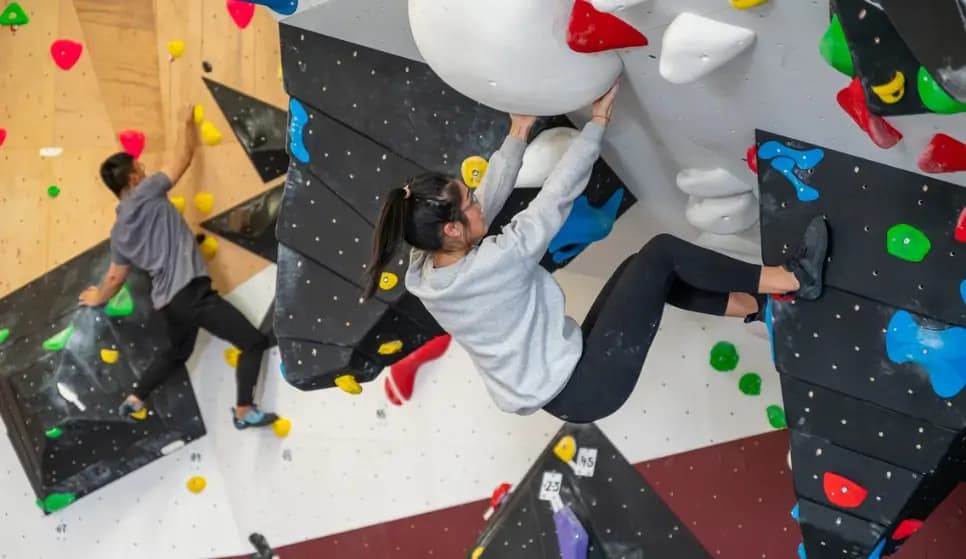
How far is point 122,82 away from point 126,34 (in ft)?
0.55

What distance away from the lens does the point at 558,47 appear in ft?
6.40

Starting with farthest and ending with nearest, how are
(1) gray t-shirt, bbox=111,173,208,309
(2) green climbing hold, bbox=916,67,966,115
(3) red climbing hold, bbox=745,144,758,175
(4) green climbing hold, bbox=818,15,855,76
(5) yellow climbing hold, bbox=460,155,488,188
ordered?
(1) gray t-shirt, bbox=111,173,208,309 → (5) yellow climbing hold, bbox=460,155,488,188 → (3) red climbing hold, bbox=745,144,758,175 → (4) green climbing hold, bbox=818,15,855,76 → (2) green climbing hold, bbox=916,67,966,115

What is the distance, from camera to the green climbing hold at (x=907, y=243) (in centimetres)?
181

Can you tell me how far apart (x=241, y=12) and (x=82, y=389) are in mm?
1387

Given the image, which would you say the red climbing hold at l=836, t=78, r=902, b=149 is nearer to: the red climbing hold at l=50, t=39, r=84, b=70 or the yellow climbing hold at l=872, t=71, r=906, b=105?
the yellow climbing hold at l=872, t=71, r=906, b=105

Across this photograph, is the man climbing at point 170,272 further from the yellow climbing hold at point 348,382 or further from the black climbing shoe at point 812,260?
the black climbing shoe at point 812,260

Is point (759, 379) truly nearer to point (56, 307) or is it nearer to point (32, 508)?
point (56, 307)

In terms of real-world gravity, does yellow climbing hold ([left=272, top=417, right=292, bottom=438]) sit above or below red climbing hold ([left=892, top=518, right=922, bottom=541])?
below

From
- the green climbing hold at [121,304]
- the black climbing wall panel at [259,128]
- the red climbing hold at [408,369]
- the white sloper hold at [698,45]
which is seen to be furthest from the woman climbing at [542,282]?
the green climbing hold at [121,304]

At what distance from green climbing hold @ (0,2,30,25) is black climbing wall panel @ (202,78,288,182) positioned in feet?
3.07

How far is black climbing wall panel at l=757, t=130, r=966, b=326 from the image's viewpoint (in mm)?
1788

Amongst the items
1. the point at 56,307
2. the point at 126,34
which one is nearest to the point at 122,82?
the point at 126,34

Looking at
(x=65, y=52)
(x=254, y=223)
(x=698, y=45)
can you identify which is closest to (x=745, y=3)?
(x=698, y=45)

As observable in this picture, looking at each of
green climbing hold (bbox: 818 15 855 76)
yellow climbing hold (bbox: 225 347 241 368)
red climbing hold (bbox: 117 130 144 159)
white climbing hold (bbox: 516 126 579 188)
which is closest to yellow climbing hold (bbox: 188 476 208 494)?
yellow climbing hold (bbox: 225 347 241 368)
